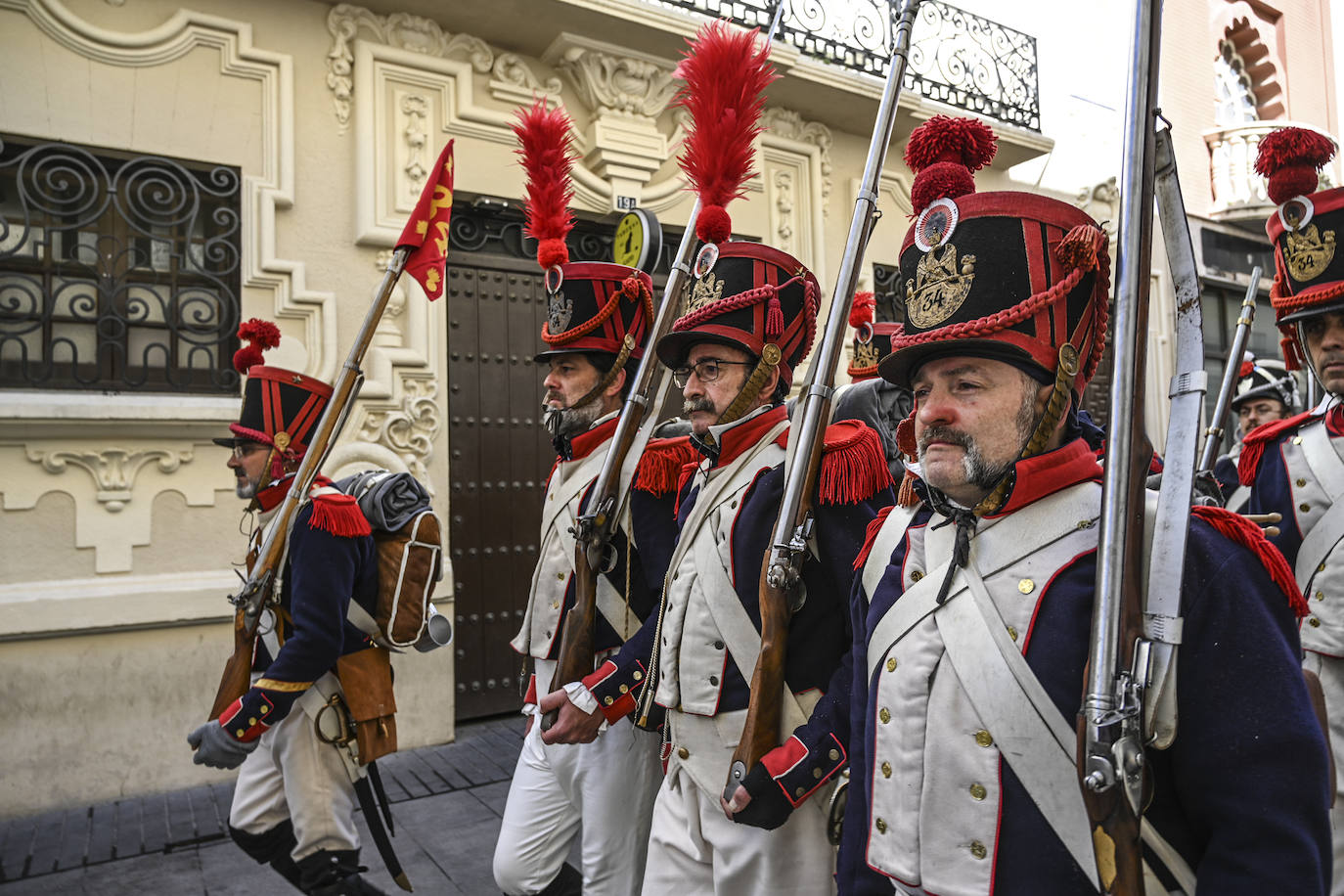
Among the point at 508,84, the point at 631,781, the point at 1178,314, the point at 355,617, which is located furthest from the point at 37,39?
the point at 1178,314

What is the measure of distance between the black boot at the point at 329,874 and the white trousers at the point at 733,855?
4.78ft

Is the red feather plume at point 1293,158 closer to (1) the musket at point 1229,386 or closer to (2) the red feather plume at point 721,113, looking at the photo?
(2) the red feather plume at point 721,113

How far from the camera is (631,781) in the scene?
306 cm

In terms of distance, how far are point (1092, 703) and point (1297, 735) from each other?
0.94ft

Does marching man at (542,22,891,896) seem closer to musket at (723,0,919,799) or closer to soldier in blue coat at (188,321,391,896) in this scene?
musket at (723,0,919,799)

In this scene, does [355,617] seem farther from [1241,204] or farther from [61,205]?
[1241,204]

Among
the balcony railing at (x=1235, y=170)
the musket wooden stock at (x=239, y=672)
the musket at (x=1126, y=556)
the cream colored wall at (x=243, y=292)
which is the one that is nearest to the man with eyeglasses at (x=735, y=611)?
the musket at (x=1126, y=556)

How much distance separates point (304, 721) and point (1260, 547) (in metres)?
3.15

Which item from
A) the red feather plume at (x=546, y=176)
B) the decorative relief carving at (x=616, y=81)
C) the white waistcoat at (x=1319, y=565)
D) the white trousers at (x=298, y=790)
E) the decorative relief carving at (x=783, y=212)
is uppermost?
the decorative relief carving at (x=616, y=81)

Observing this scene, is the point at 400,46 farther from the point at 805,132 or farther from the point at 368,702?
the point at 368,702

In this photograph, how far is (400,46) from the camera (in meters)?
6.45

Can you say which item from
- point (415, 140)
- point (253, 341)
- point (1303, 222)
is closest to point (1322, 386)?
point (1303, 222)

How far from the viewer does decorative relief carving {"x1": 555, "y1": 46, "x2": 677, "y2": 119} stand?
6.99 metres

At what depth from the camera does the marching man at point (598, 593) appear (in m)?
3.03
